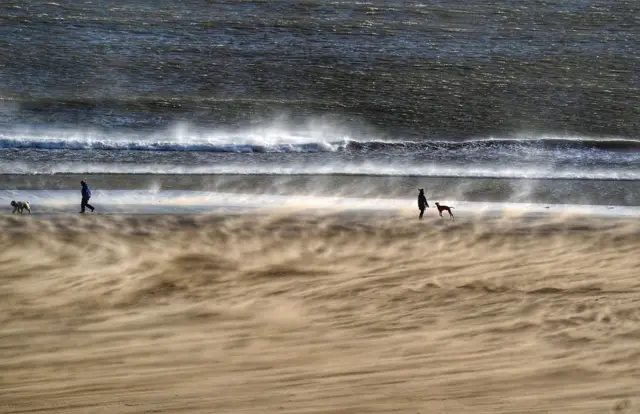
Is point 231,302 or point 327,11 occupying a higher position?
point 327,11

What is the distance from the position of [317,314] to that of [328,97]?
1755 centimetres

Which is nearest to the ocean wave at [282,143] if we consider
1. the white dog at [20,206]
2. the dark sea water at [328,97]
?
the dark sea water at [328,97]

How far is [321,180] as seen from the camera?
2578 centimetres

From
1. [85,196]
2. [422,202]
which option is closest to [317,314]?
[422,202]

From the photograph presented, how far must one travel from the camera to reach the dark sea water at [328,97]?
26.4 meters

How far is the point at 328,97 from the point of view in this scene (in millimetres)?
33781

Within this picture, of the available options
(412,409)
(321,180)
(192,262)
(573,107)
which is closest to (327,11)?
(573,107)

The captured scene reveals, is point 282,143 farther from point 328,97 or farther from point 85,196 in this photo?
point 85,196

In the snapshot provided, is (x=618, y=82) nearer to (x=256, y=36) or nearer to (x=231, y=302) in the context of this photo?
(x=256, y=36)

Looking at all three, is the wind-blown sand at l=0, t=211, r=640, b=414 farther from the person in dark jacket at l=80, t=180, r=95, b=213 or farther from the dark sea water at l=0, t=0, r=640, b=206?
the dark sea water at l=0, t=0, r=640, b=206

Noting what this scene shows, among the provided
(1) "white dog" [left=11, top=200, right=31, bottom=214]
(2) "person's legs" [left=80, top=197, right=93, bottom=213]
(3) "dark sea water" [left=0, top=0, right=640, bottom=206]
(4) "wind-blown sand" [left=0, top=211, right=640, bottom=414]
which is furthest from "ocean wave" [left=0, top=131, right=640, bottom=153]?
(4) "wind-blown sand" [left=0, top=211, right=640, bottom=414]

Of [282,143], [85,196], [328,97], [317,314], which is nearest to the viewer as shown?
[317,314]

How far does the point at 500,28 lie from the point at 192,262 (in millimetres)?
24438

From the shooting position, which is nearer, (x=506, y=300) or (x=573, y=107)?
(x=506, y=300)
